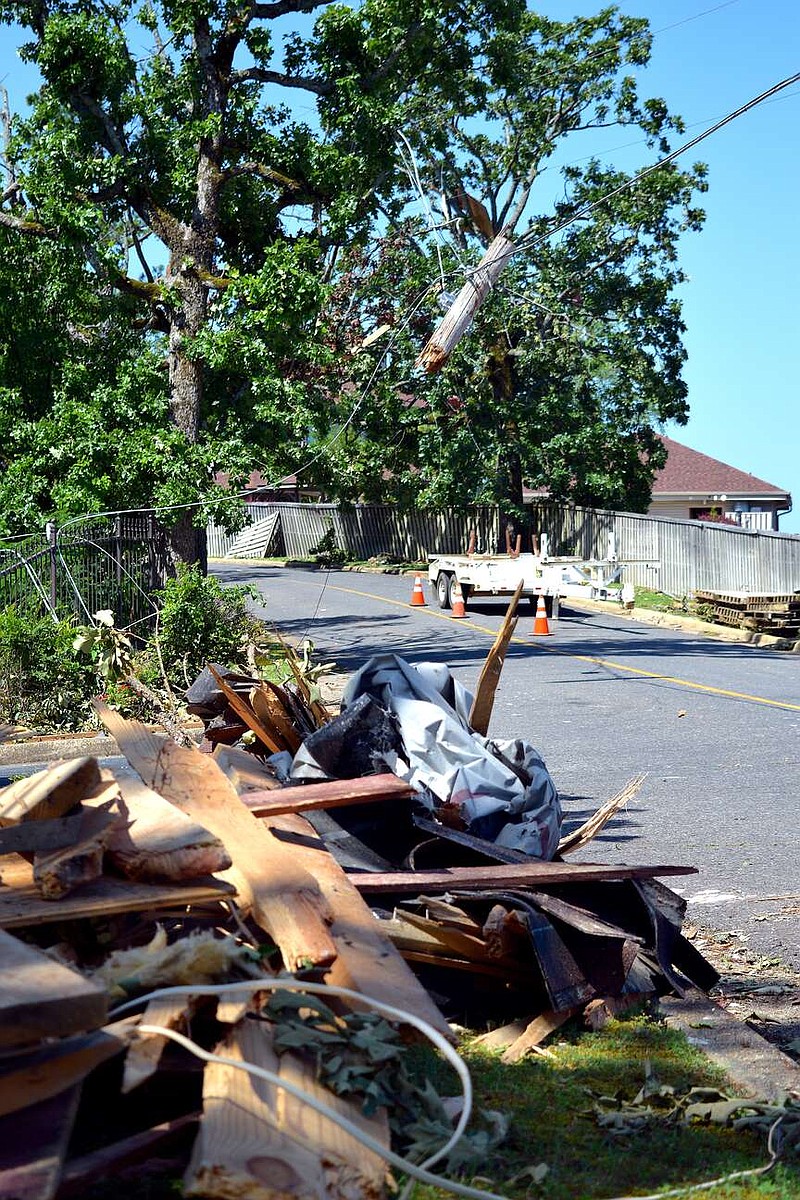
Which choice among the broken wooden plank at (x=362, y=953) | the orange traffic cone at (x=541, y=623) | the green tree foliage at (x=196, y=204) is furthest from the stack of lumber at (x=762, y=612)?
the broken wooden plank at (x=362, y=953)

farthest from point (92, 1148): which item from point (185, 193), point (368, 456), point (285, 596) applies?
point (368, 456)

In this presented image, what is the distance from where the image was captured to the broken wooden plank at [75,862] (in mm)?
3959

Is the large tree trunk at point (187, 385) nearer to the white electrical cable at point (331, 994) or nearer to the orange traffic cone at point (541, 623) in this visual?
the orange traffic cone at point (541, 623)

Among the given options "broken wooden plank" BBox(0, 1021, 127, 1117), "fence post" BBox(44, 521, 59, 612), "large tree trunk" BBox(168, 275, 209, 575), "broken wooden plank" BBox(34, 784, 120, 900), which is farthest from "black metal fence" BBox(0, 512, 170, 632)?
"broken wooden plank" BBox(0, 1021, 127, 1117)

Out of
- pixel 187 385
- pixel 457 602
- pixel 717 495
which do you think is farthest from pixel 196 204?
pixel 717 495

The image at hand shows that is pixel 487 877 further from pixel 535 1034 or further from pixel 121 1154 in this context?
pixel 121 1154

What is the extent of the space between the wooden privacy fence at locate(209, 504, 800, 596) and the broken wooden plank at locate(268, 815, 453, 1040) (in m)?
13.4

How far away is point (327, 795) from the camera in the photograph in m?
5.38

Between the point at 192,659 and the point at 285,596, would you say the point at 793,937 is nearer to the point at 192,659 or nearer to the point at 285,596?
the point at 192,659

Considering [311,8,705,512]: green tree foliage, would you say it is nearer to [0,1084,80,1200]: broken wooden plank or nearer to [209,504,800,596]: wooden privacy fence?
[209,504,800,596]: wooden privacy fence

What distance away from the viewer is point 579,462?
40031 mm

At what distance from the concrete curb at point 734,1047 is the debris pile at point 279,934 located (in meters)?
0.16

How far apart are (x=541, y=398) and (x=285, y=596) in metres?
12.9

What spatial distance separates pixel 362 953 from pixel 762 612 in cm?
2098
